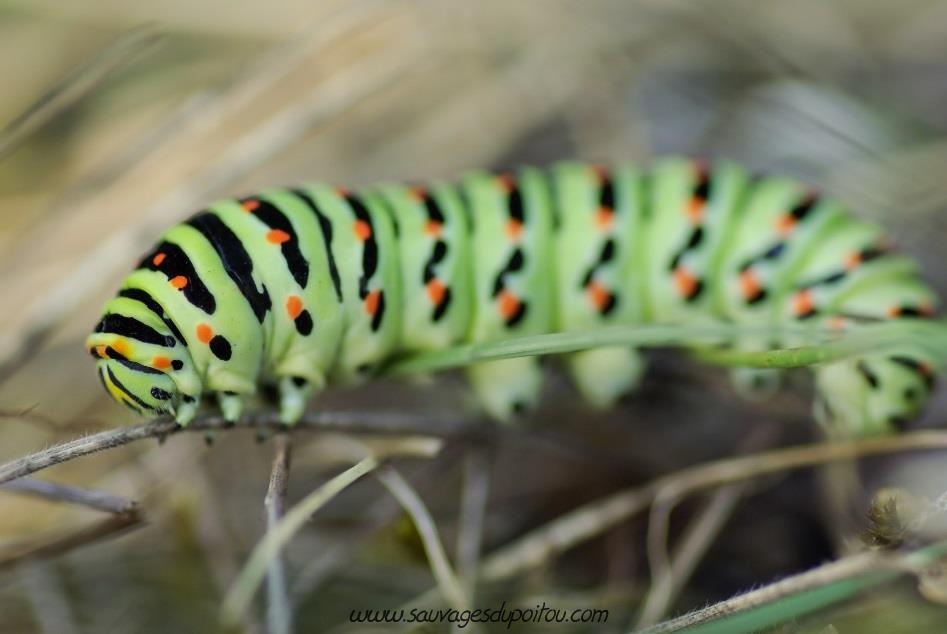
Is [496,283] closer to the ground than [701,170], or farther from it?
closer to the ground

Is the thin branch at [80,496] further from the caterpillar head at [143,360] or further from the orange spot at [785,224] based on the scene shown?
the orange spot at [785,224]

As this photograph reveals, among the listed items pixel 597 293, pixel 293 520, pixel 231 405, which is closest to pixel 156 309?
pixel 231 405

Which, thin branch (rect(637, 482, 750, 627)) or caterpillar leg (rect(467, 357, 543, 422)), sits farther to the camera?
caterpillar leg (rect(467, 357, 543, 422))

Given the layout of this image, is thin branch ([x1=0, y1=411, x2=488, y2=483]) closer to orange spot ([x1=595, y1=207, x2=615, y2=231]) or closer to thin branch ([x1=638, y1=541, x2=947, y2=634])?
orange spot ([x1=595, y1=207, x2=615, y2=231])

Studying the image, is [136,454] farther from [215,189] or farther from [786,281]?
[786,281]

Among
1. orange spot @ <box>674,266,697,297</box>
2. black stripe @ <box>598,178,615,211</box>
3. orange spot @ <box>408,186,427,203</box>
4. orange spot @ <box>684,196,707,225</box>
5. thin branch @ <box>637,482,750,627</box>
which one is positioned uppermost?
orange spot @ <box>408,186,427,203</box>

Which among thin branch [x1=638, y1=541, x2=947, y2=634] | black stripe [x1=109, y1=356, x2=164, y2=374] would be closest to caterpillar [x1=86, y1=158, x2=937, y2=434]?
black stripe [x1=109, y1=356, x2=164, y2=374]

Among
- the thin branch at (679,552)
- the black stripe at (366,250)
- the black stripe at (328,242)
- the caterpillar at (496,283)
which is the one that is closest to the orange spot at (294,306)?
the caterpillar at (496,283)

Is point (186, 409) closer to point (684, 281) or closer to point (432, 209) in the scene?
point (432, 209)
